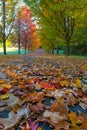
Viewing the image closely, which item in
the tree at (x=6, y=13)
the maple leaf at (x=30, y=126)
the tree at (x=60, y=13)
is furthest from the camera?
the tree at (x=6, y=13)

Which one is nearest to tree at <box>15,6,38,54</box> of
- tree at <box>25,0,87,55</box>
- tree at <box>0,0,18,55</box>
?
tree at <box>0,0,18,55</box>

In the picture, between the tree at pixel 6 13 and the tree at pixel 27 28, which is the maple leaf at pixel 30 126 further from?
the tree at pixel 27 28

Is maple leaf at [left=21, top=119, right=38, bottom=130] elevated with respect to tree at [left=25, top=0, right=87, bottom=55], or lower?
lower

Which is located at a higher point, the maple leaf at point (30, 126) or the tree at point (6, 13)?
the tree at point (6, 13)

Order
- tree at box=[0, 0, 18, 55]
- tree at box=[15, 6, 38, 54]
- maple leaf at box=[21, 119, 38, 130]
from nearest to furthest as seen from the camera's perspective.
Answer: maple leaf at box=[21, 119, 38, 130] → tree at box=[0, 0, 18, 55] → tree at box=[15, 6, 38, 54]

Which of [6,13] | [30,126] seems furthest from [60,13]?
[30,126]

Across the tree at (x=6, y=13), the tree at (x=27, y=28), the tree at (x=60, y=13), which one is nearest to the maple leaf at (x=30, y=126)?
the tree at (x=60, y=13)

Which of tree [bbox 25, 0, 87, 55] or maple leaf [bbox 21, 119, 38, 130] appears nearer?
maple leaf [bbox 21, 119, 38, 130]

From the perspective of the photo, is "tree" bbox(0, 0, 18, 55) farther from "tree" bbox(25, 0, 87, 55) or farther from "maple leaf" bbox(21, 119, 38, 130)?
"maple leaf" bbox(21, 119, 38, 130)

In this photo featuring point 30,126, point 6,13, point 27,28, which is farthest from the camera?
point 27,28

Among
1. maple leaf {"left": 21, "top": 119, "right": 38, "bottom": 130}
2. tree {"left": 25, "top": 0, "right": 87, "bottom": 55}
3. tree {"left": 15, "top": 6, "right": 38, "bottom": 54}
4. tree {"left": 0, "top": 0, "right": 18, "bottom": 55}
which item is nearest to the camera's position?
maple leaf {"left": 21, "top": 119, "right": 38, "bottom": 130}

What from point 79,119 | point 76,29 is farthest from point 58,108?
point 76,29

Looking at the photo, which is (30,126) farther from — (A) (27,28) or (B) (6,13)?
(A) (27,28)

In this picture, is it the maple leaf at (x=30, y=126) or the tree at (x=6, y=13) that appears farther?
the tree at (x=6, y=13)
